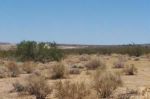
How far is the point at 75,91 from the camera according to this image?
16.0 metres

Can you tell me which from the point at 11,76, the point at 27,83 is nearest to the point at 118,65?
the point at 11,76

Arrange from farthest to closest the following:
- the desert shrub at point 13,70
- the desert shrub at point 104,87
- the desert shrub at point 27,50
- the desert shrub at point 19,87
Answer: the desert shrub at point 27,50 < the desert shrub at point 13,70 < the desert shrub at point 19,87 < the desert shrub at point 104,87

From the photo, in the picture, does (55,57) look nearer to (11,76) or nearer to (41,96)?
(11,76)

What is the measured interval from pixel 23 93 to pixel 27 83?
3.33 ft

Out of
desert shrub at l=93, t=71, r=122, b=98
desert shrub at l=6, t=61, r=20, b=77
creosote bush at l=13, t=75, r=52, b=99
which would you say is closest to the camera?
desert shrub at l=93, t=71, r=122, b=98

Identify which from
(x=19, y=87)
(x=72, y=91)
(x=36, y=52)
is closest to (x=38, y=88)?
(x=19, y=87)

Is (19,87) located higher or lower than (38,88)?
lower

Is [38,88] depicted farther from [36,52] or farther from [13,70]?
[36,52]

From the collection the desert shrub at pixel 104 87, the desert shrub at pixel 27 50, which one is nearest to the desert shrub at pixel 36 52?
the desert shrub at pixel 27 50

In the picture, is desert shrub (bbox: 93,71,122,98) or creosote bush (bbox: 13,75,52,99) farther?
creosote bush (bbox: 13,75,52,99)

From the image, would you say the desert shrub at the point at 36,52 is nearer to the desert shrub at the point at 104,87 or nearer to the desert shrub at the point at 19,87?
the desert shrub at the point at 19,87

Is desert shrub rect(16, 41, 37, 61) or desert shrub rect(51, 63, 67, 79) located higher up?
desert shrub rect(16, 41, 37, 61)

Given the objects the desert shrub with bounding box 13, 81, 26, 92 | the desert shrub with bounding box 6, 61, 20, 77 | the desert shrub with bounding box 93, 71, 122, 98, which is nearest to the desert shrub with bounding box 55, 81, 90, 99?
the desert shrub with bounding box 93, 71, 122, 98

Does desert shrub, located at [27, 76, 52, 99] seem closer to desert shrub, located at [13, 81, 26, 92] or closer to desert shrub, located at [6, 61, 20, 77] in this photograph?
desert shrub, located at [13, 81, 26, 92]
